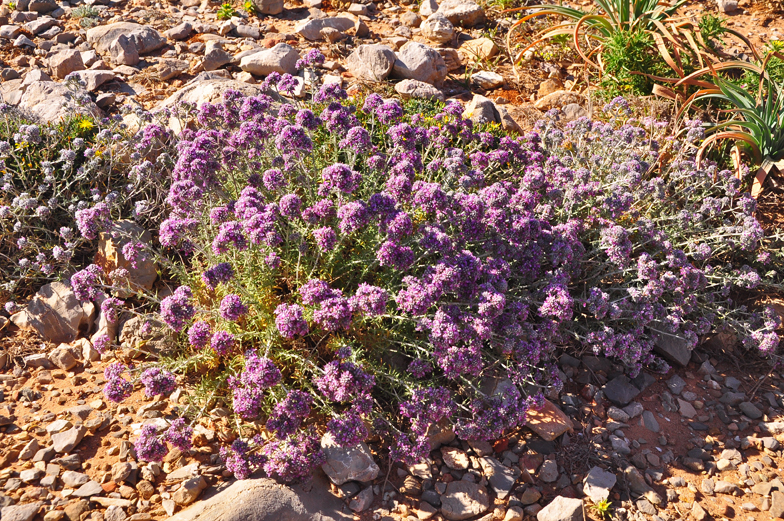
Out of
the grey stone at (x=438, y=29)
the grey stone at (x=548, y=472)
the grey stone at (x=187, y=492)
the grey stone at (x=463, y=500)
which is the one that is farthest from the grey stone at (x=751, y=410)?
the grey stone at (x=438, y=29)

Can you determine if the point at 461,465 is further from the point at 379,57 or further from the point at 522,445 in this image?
the point at 379,57

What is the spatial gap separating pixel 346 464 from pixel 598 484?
1866 mm

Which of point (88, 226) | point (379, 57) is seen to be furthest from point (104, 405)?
point (379, 57)

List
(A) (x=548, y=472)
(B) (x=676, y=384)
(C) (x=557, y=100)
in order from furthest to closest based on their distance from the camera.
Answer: (C) (x=557, y=100), (B) (x=676, y=384), (A) (x=548, y=472)

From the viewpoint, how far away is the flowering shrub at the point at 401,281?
3.50 m

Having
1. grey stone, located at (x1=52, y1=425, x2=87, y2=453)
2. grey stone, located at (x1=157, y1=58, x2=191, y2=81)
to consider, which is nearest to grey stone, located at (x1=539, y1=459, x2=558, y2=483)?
grey stone, located at (x1=52, y1=425, x2=87, y2=453)

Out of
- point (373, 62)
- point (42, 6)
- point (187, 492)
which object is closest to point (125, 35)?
point (42, 6)

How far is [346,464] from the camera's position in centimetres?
369

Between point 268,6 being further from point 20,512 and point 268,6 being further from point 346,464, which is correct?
point 20,512

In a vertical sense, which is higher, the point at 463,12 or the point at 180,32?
the point at 180,32

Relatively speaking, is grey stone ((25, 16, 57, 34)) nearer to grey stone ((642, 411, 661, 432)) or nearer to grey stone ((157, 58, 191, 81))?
grey stone ((157, 58, 191, 81))

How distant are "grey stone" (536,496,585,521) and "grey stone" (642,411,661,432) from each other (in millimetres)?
1278

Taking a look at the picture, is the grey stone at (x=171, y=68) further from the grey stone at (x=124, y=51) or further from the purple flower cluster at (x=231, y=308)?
the purple flower cluster at (x=231, y=308)

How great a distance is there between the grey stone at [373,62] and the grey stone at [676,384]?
19.8 feet
